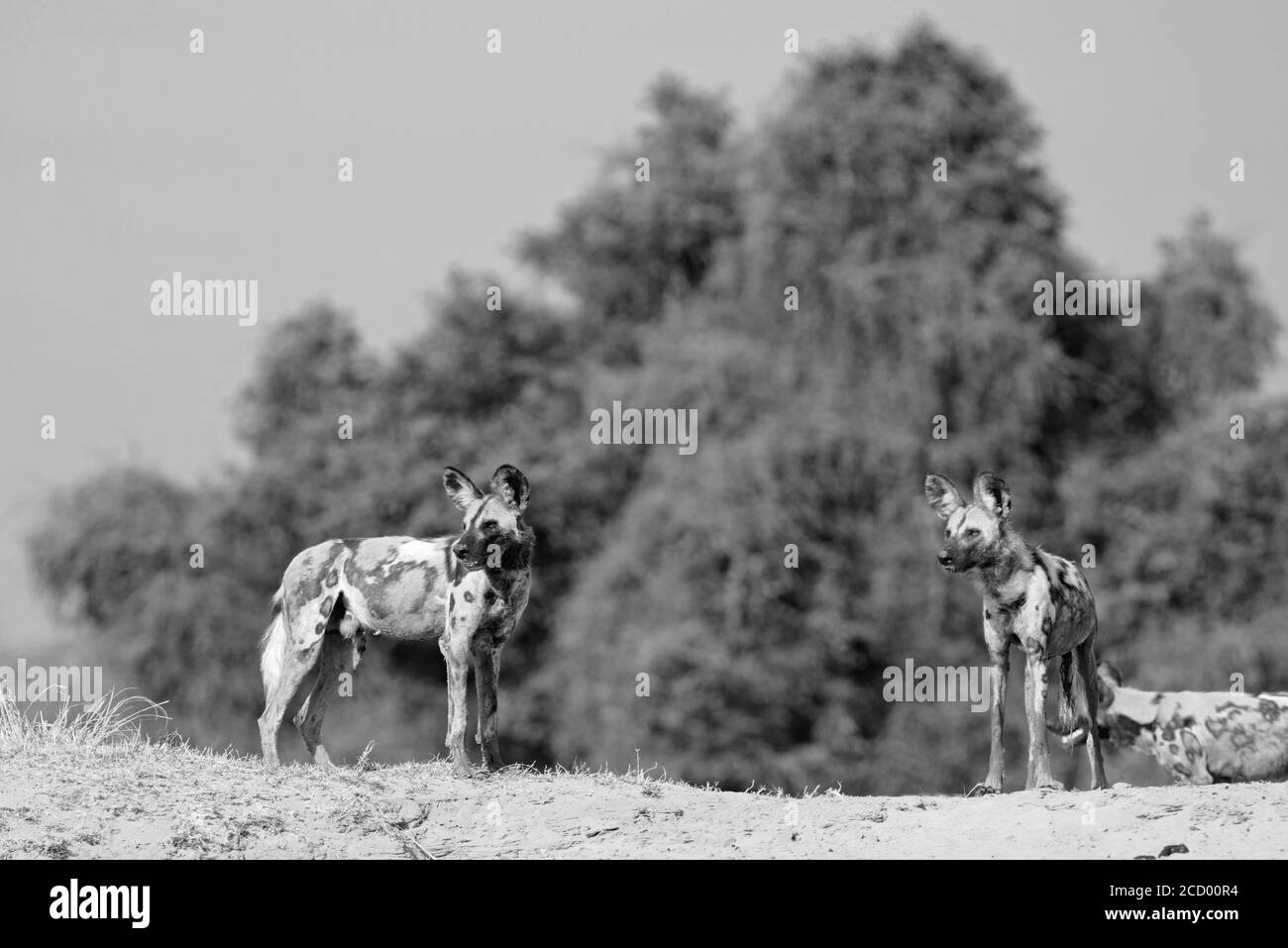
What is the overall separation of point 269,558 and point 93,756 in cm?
2839

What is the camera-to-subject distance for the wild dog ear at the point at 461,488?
1454 cm

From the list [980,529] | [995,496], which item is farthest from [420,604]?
[995,496]

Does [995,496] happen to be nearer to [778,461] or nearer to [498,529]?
[498,529]

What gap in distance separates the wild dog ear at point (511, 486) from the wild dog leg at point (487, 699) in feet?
3.48

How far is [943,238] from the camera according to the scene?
38.6 m

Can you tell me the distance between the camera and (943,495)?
14617 mm

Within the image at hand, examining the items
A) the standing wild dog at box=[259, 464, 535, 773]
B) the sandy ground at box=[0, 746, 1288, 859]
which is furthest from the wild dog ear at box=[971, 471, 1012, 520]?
the standing wild dog at box=[259, 464, 535, 773]

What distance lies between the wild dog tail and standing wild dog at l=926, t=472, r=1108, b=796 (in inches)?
201

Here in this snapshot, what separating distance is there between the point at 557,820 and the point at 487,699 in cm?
171

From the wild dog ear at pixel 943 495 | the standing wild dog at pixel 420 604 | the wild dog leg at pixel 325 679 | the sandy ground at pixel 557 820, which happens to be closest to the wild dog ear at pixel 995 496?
the wild dog ear at pixel 943 495

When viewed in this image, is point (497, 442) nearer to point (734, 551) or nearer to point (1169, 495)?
point (734, 551)

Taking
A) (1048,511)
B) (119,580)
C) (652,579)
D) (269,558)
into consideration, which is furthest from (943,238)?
(119,580)
